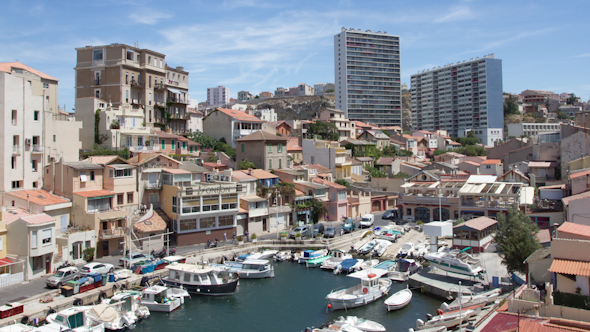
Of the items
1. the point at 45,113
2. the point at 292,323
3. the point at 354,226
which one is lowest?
the point at 292,323

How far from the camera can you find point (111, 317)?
81.9 feet

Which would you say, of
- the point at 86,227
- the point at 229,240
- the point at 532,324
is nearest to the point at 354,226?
the point at 229,240

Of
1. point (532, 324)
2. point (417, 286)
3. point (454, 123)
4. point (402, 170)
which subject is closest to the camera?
point (532, 324)

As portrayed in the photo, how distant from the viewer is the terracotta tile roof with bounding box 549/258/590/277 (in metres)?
18.3

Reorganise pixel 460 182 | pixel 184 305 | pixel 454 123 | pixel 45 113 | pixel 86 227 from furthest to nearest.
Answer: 1. pixel 454 123
2. pixel 460 182
3. pixel 45 113
4. pixel 86 227
5. pixel 184 305

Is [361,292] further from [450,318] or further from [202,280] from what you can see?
[202,280]

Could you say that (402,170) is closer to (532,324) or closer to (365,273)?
(365,273)

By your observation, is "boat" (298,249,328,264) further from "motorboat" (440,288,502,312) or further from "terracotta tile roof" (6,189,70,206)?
"terracotta tile roof" (6,189,70,206)

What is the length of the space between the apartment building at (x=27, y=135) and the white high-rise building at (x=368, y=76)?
98774 mm

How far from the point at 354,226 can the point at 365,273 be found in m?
15.0

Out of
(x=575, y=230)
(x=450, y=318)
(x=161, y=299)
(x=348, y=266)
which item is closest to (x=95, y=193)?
(x=161, y=299)

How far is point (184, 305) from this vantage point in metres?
29.2

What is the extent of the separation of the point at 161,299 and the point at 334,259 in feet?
48.7

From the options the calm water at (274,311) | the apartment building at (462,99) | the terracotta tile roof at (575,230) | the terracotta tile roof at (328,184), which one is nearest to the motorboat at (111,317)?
the calm water at (274,311)
